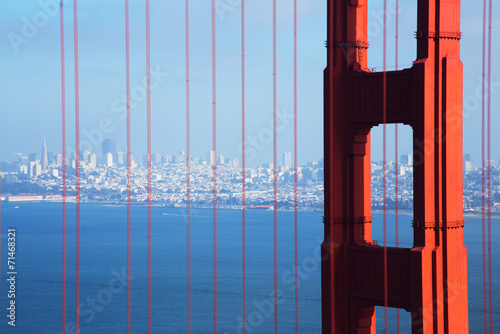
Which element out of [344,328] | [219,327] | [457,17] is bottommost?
[219,327]

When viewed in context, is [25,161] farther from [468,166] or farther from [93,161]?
[468,166]

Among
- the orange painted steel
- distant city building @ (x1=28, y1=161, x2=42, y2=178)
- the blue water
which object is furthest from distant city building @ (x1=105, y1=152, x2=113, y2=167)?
the orange painted steel

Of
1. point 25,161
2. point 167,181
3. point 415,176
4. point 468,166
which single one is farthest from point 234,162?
point 415,176

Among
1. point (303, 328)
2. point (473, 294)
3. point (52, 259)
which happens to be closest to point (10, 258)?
point (52, 259)

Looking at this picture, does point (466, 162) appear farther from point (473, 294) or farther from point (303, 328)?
point (303, 328)

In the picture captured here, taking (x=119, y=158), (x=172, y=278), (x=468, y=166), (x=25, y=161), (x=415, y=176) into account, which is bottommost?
(x=172, y=278)

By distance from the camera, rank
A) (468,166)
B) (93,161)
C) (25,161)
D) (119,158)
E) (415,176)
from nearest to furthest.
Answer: (415,176)
(468,166)
(25,161)
(93,161)
(119,158)
